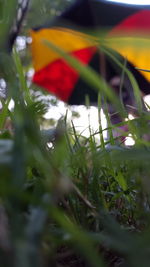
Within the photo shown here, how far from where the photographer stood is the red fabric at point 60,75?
2.48 meters

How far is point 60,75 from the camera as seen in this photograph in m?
2.67

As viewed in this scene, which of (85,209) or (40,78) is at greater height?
(40,78)

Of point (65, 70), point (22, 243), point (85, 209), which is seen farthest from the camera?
point (65, 70)

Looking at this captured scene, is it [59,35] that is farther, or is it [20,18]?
[59,35]

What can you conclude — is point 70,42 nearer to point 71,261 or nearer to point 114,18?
point 114,18

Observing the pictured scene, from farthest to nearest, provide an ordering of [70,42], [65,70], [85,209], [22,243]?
[65,70] < [70,42] < [85,209] < [22,243]

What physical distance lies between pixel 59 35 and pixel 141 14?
2.11 ft

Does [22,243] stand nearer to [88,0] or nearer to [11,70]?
[11,70]

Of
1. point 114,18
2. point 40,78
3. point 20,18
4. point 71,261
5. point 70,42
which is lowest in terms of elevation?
point 71,261

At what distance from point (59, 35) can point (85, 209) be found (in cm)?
240

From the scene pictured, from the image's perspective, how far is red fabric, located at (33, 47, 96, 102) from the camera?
8.13ft

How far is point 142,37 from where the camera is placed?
122 mm

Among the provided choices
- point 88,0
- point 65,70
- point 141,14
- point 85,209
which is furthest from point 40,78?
point 85,209

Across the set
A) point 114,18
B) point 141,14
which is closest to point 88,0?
point 114,18
